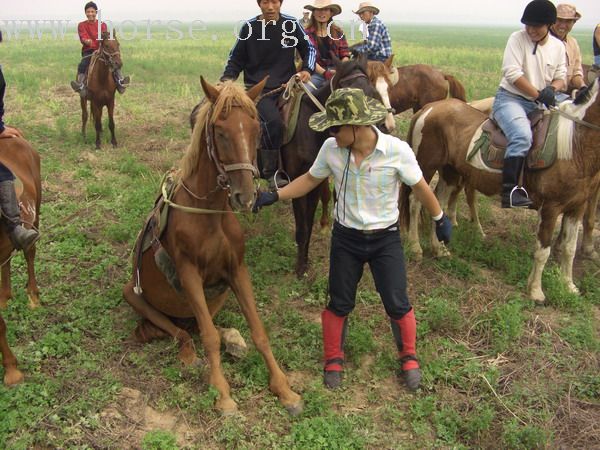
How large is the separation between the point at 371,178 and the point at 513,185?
7.66ft

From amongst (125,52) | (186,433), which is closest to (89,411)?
(186,433)

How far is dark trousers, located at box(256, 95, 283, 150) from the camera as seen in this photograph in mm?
5852

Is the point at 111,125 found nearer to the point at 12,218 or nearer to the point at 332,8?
the point at 332,8

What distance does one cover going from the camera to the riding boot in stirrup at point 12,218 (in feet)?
13.9

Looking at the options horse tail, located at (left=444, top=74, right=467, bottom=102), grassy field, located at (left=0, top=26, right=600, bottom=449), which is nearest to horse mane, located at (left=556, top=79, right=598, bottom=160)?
grassy field, located at (left=0, top=26, right=600, bottom=449)

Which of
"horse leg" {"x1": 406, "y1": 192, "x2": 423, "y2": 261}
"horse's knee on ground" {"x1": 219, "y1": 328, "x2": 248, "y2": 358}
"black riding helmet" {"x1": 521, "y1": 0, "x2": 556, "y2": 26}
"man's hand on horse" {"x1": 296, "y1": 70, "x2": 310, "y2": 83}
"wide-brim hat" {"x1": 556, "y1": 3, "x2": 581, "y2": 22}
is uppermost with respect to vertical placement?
"wide-brim hat" {"x1": 556, "y1": 3, "x2": 581, "y2": 22}

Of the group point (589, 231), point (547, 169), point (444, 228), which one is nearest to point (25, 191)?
point (444, 228)

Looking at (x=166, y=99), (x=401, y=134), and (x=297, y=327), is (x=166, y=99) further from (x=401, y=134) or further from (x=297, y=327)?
(x=297, y=327)

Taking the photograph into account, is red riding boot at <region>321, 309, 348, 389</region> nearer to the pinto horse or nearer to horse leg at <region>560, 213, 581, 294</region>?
the pinto horse

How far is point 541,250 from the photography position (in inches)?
210

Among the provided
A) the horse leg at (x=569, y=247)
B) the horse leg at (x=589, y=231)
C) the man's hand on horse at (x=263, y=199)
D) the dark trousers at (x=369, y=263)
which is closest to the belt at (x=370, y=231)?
the dark trousers at (x=369, y=263)

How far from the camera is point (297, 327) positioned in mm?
4809

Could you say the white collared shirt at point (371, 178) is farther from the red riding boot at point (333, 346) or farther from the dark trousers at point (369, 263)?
the red riding boot at point (333, 346)

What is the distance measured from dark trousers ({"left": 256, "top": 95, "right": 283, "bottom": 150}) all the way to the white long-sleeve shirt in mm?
2466
